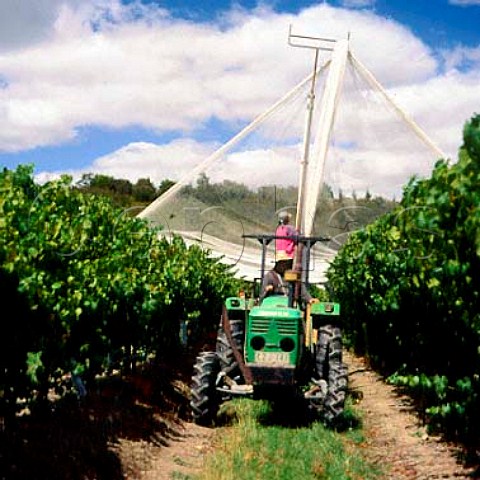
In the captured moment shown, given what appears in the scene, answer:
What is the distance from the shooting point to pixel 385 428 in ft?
31.7

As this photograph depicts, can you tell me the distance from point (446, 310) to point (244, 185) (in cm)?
1482

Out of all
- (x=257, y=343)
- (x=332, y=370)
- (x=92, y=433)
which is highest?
(x=257, y=343)

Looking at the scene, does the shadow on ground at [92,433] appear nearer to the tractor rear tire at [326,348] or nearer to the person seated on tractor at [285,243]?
the tractor rear tire at [326,348]

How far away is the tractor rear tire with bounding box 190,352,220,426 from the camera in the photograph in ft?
30.1

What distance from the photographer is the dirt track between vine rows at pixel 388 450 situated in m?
7.62

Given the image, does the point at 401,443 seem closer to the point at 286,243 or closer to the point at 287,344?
the point at 287,344

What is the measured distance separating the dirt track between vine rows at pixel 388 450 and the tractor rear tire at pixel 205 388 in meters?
0.22

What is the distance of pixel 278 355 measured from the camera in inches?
354

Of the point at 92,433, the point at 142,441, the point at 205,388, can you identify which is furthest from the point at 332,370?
the point at 92,433

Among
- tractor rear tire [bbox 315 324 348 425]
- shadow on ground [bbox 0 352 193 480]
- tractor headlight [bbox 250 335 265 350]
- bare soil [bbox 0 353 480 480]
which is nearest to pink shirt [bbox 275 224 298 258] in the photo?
tractor rear tire [bbox 315 324 348 425]

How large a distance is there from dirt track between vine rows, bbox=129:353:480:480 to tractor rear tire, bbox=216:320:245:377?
28.0 inches

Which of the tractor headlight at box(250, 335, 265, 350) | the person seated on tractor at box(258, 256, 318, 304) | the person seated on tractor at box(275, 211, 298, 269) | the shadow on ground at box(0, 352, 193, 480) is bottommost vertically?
the shadow on ground at box(0, 352, 193, 480)

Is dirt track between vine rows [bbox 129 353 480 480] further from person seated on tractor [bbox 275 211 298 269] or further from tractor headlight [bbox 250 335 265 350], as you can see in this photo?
person seated on tractor [bbox 275 211 298 269]

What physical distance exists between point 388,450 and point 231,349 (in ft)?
6.68
